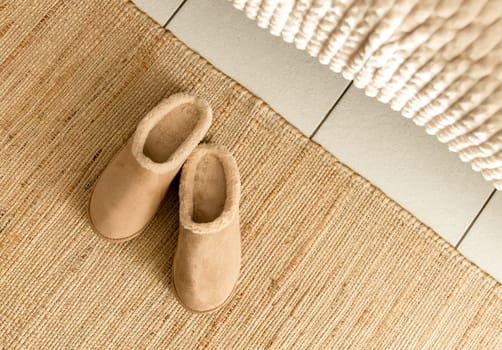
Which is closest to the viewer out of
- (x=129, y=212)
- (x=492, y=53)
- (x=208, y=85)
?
(x=492, y=53)

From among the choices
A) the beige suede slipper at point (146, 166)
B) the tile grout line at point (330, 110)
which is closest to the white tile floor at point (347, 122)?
the tile grout line at point (330, 110)

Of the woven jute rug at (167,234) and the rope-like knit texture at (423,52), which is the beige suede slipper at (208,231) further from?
the rope-like knit texture at (423,52)

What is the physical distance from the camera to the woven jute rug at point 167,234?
32.2 inches

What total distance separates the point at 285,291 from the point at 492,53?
0.49 metres

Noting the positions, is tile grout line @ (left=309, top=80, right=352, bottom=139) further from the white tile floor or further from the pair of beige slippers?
the pair of beige slippers

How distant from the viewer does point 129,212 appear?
0.78 metres

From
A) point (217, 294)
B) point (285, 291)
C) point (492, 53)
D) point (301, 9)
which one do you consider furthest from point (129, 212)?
point (492, 53)

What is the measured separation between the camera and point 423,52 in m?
0.58

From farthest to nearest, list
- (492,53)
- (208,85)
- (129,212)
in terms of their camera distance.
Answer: (208,85) < (129,212) < (492,53)

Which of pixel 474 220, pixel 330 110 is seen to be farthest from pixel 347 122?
pixel 474 220

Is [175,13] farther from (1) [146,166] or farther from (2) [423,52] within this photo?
(2) [423,52]

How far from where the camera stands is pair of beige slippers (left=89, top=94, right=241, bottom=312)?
29.8 inches

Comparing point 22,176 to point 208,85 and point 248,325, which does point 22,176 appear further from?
point 248,325

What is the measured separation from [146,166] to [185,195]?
78mm
